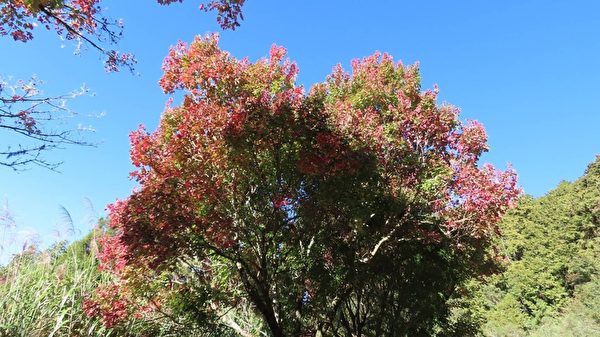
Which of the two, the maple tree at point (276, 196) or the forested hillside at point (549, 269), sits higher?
the forested hillside at point (549, 269)

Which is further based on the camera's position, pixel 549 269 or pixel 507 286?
pixel 507 286

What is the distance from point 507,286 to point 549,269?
472 cm

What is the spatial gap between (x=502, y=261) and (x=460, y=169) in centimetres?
612

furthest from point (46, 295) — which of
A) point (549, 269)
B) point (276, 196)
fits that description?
point (549, 269)

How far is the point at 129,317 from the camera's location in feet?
19.8

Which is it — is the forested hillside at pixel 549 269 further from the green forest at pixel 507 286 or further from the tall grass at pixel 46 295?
the tall grass at pixel 46 295

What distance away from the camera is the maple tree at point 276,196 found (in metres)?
5.94

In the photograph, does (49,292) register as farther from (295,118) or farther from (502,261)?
(502,261)

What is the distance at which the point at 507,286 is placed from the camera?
4238 cm

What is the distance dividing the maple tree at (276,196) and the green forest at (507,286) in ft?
1.24

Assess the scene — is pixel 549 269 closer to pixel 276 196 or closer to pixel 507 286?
pixel 507 286

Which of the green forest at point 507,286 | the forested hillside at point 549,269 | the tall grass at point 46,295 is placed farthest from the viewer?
the forested hillside at point 549,269

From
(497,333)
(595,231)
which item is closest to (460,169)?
(497,333)

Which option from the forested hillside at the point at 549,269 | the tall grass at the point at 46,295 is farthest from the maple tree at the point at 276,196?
the forested hillside at the point at 549,269
